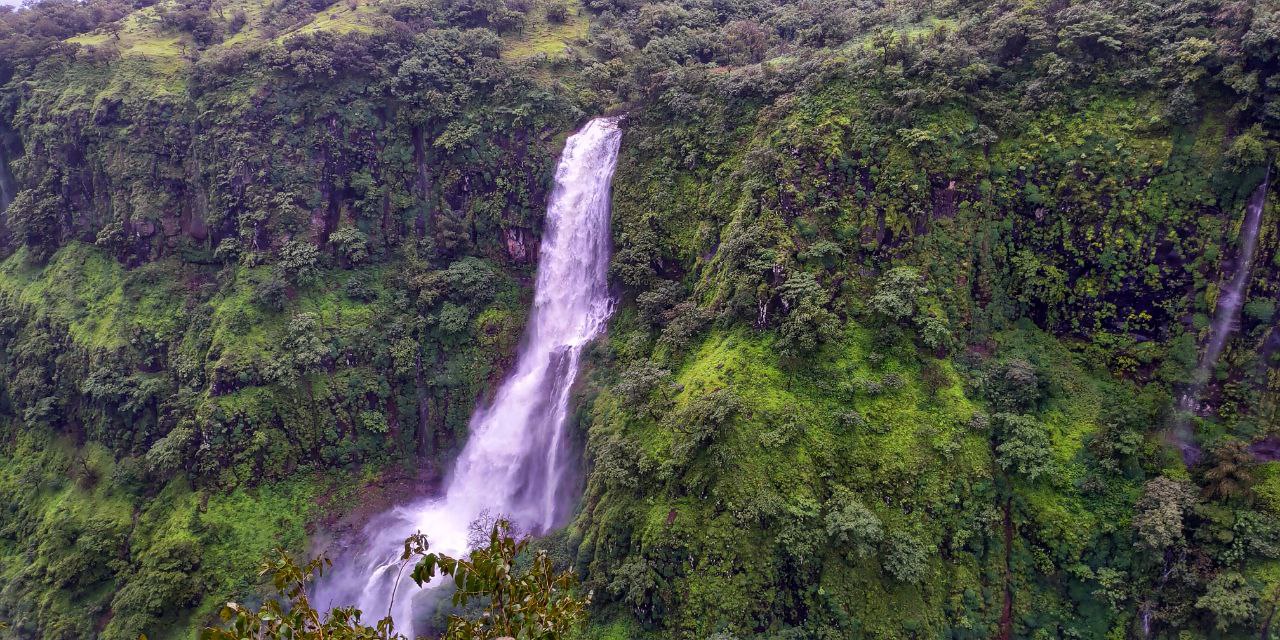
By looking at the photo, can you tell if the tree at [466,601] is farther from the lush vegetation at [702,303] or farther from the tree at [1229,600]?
the tree at [1229,600]

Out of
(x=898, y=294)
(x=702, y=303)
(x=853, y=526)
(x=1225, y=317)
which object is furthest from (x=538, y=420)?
(x=1225, y=317)

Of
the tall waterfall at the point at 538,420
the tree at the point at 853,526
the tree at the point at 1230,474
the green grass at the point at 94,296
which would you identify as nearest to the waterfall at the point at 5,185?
the green grass at the point at 94,296

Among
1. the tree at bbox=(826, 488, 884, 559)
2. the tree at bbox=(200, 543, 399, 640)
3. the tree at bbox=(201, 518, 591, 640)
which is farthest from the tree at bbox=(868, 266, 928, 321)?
the tree at bbox=(200, 543, 399, 640)

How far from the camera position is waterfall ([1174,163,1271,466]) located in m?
14.5

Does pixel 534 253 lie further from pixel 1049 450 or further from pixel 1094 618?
pixel 1094 618

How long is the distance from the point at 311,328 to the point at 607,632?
574 inches

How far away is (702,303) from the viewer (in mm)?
20109

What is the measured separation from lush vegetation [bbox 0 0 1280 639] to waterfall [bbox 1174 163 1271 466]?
156 mm

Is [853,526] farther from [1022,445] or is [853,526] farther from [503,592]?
[503,592]

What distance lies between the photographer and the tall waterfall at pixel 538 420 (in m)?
20.6

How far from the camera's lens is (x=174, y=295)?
24.4m

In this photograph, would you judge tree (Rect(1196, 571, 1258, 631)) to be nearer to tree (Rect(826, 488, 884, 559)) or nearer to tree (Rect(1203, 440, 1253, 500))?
tree (Rect(1203, 440, 1253, 500))

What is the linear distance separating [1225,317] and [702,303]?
12.4m

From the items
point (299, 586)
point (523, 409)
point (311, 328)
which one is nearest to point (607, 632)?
point (523, 409)
